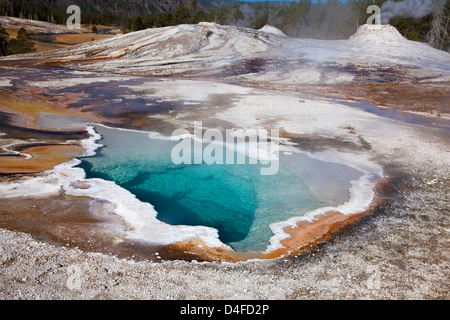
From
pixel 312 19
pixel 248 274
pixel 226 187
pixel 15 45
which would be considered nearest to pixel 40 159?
pixel 226 187

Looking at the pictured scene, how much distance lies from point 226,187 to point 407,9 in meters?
42.2

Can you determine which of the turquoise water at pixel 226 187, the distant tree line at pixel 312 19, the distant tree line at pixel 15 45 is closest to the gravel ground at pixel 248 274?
the turquoise water at pixel 226 187

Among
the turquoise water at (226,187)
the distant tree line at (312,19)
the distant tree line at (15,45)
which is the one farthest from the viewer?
the distant tree line at (312,19)

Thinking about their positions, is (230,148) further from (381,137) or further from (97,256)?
(97,256)

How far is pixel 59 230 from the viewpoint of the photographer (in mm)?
4391

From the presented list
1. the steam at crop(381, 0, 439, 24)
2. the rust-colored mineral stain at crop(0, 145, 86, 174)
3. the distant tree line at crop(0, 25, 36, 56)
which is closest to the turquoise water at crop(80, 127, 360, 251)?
the rust-colored mineral stain at crop(0, 145, 86, 174)

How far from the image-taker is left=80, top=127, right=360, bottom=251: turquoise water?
5387mm

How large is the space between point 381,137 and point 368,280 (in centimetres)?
626

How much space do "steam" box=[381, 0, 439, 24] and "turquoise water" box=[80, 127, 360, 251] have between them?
38.2 m

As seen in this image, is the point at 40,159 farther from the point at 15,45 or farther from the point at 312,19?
the point at 312,19

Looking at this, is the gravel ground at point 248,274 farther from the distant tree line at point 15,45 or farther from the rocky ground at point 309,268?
the distant tree line at point 15,45

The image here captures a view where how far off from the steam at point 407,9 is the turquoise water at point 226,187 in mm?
38166

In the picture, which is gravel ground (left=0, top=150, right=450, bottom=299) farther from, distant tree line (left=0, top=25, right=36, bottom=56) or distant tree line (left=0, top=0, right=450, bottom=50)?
distant tree line (left=0, top=0, right=450, bottom=50)

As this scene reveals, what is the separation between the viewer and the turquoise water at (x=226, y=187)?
539cm
